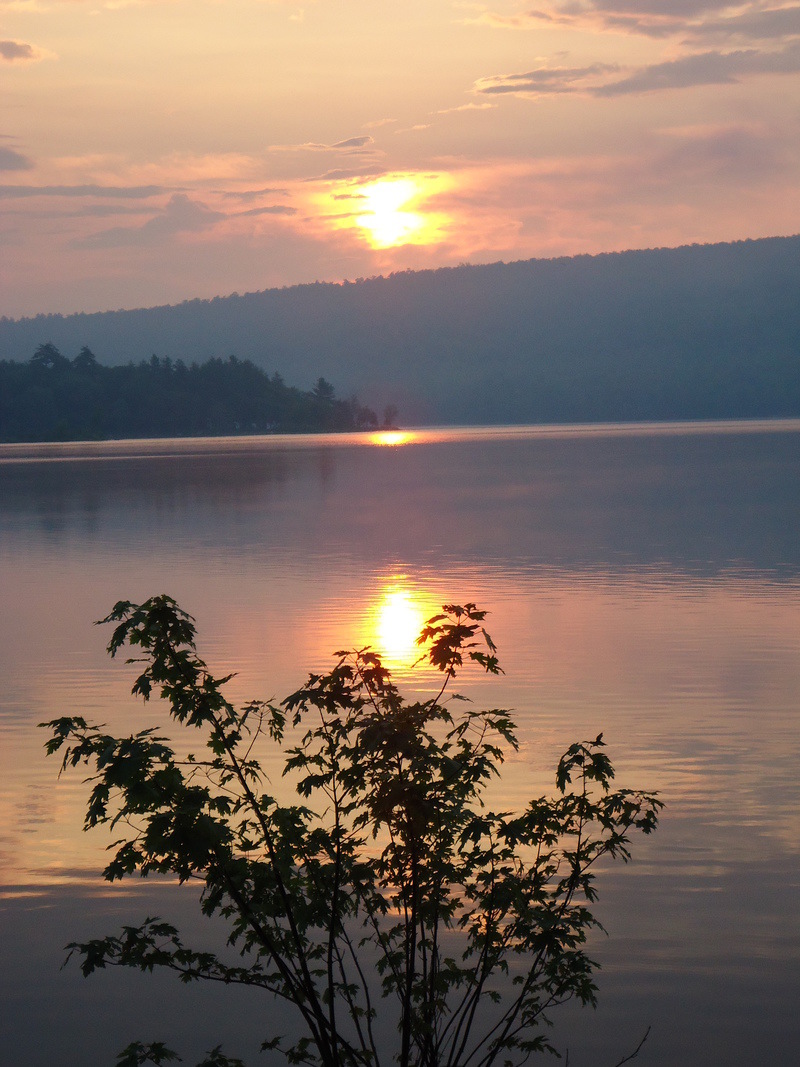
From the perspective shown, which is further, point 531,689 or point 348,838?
point 531,689

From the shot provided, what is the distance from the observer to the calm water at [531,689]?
27.5 feet

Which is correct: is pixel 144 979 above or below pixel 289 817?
below

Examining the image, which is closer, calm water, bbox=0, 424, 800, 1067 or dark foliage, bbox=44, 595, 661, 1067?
dark foliage, bbox=44, 595, 661, 1067

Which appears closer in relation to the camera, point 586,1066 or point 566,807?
point 566,807

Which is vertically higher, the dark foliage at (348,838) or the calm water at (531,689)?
the dark foliage at (348,838)

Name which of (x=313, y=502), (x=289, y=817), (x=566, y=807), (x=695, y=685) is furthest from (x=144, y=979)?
(x=313, y=502)

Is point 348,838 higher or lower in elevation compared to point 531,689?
higher

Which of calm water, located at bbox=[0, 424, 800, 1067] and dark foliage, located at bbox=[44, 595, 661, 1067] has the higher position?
dark foliage, located at bbox=[44, 595, 661, 1067]

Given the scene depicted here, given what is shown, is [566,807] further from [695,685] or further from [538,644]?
[538,644]

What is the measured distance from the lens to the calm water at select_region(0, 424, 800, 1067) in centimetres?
838

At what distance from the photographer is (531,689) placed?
17250 millimetres

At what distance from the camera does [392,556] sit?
1409 inches

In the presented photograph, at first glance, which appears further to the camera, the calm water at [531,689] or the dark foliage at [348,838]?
the calm water at [531,689]

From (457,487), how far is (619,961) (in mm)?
62849
